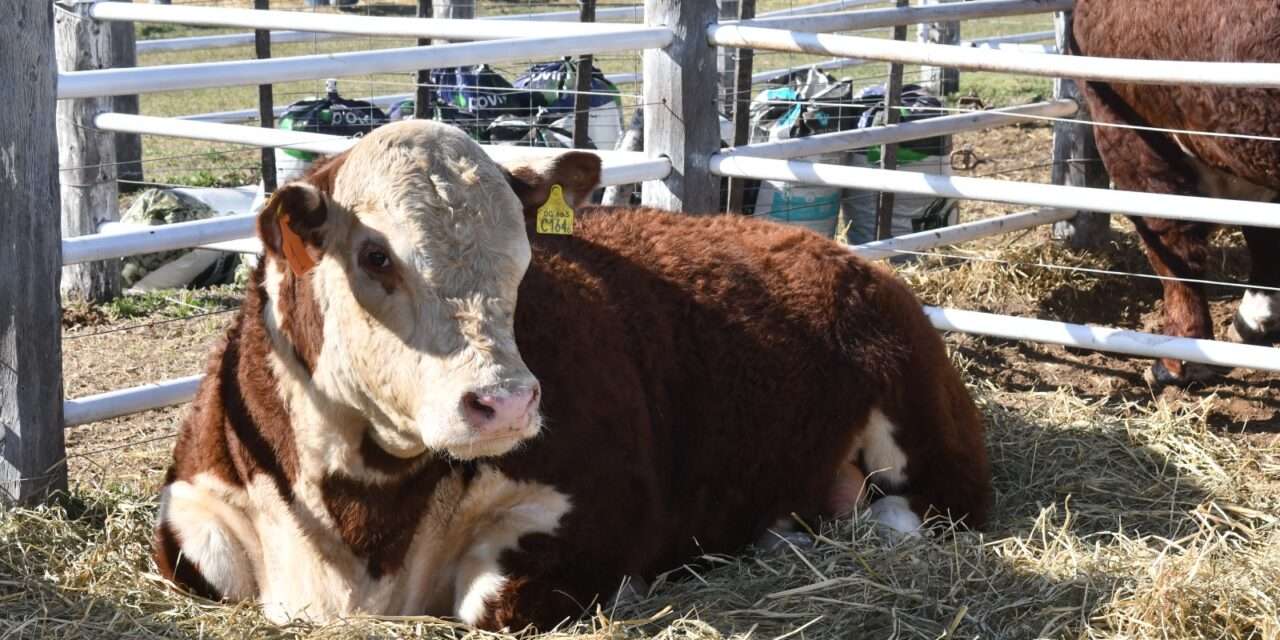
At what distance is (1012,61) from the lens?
195 inches

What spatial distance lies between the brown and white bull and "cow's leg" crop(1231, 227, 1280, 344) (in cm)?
210

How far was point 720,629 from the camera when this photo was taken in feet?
12.0

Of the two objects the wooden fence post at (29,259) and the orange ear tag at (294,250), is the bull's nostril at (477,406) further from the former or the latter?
the wooden fence post at (29,259)

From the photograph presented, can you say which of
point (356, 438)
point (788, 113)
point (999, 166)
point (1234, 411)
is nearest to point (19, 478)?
point (356, 438)

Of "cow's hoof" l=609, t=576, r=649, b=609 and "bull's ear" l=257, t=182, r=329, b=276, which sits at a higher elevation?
"bull's ear" l=257, t=182, r=329, b=276

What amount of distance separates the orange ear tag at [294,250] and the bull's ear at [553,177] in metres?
0.50

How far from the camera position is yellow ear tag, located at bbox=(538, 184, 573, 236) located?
3660mm

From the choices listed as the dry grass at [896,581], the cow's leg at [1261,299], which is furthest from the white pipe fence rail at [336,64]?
the cow's leg at [1261,299]

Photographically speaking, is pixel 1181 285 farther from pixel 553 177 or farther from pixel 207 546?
pixel 207 546

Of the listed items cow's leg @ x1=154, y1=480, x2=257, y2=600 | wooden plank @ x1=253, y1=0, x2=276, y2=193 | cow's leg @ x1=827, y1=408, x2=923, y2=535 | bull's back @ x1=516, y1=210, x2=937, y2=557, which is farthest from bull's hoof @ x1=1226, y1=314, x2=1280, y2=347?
wooden plank @ x1=253, y1=0, x2=276, y2=193

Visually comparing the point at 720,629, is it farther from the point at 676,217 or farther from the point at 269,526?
the point at 676,217

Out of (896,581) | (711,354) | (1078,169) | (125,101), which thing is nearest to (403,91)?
(125,101)

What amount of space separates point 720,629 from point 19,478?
1.89 meters

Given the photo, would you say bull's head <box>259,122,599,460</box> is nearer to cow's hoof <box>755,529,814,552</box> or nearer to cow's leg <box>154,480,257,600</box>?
cow's leg <box>154,480,257,600</box>
